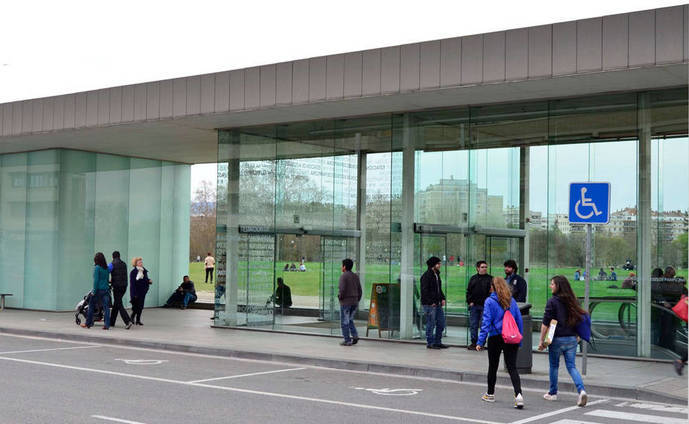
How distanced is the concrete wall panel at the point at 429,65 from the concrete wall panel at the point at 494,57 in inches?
35.5

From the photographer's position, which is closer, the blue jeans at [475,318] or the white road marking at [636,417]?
the white road marking at [636,417]

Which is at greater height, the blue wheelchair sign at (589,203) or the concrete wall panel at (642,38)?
the concrete wall panel at (642,38)

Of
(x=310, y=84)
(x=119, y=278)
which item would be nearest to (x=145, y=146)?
(x=119, y=278)

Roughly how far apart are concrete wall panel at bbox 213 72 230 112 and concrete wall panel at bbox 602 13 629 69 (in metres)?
7.76

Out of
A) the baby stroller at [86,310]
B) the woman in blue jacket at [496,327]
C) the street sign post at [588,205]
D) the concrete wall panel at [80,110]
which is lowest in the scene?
the baby stroller at [86,310]

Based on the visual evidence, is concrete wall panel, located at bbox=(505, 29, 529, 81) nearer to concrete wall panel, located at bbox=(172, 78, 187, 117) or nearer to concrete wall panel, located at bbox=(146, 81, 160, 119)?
concrete wall panel, located at bbox=(172, 78, 187, 117)

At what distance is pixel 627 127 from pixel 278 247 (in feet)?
27.2

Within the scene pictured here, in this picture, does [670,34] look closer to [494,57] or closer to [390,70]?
[494,57]

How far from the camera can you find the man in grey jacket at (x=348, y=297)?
1634 cm

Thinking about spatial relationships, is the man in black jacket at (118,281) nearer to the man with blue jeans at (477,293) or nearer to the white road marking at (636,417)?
the man with blue jeans at (477,293)

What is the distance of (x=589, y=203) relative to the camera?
12188mm

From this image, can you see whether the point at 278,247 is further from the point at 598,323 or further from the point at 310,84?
the point at 598,323

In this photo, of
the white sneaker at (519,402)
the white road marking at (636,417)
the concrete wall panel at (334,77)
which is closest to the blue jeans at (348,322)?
the concrete wall panel at (334,77)

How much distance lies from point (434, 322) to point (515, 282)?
190 cm
